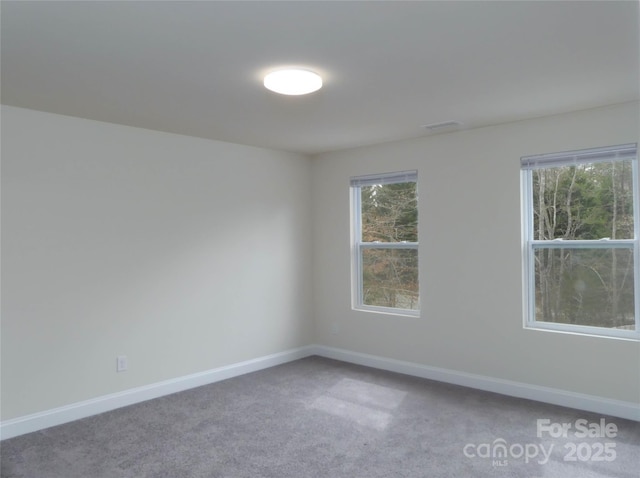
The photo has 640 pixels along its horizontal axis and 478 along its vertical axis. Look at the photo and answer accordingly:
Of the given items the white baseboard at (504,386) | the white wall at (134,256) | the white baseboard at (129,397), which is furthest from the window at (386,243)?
the white baseboard at (129,397)

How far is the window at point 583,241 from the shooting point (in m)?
3.53

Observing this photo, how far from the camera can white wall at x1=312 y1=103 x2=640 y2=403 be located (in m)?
3.57

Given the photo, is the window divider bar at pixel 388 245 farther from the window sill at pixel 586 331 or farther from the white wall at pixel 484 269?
the window sill at pixel 586 331

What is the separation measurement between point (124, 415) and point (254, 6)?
3144 millimetres

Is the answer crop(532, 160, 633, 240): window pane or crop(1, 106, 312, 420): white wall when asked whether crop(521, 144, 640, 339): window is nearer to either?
crop(532, 160, 633, 240): window pane

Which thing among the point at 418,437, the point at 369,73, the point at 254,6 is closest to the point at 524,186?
the point at 369,73

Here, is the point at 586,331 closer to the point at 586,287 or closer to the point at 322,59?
the point at 586,287

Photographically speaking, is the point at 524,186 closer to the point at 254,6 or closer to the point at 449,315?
the point at 449,315

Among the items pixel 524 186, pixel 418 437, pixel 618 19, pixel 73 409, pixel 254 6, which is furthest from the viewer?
pixel 524 186

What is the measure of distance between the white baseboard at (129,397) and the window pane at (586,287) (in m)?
2.70

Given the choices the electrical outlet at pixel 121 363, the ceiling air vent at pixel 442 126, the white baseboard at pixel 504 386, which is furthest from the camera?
the ceiling air vent at pixel 442 126

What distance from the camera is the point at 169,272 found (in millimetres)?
4211

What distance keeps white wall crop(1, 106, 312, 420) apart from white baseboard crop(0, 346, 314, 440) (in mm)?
59

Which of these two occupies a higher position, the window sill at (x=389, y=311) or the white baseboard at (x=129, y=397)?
the window sill at (x=389, y=311)
